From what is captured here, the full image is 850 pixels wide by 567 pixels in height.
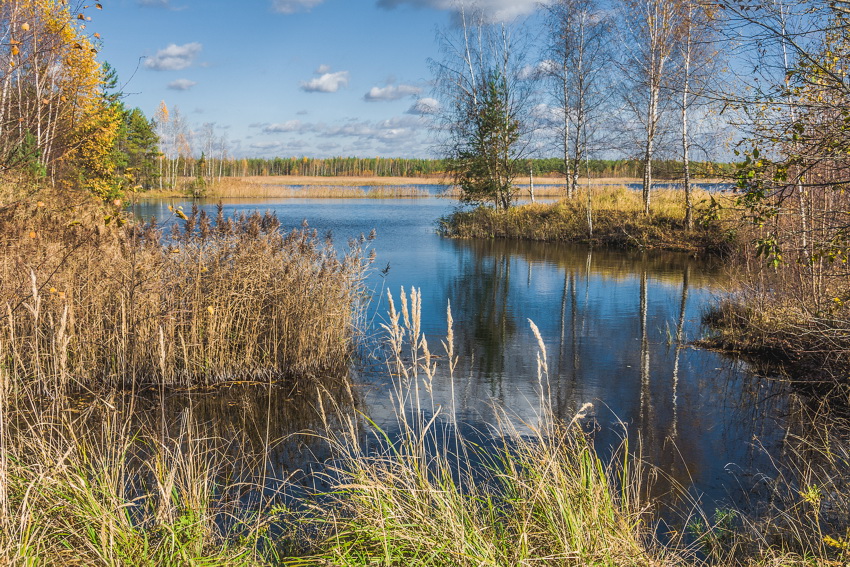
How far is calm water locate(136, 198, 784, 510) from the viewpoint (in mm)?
5875

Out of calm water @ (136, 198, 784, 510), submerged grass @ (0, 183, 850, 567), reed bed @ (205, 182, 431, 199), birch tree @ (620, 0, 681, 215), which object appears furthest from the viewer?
reed bed @ (205, 182, 431, 199)

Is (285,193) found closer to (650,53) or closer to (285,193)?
(285,193)

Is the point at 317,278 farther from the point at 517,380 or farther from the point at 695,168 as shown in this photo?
the point at 695,168

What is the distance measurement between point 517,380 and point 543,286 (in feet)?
22.8

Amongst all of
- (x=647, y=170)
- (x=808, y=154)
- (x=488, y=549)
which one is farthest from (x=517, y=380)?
(x=647, y=170)

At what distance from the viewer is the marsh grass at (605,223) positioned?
2084 cm

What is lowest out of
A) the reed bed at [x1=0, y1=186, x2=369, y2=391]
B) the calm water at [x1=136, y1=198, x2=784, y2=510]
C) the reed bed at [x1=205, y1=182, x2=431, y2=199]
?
the calm water at [x1=136, y1=198, x2=784, y2=510]

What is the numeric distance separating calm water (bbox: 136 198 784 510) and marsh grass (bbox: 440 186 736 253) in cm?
444

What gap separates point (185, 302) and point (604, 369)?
511cm

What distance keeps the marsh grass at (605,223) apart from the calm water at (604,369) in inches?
175

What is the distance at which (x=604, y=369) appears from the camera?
8.07 metres

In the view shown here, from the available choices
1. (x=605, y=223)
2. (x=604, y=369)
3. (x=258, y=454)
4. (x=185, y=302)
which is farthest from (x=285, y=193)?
(x=258, y=454)

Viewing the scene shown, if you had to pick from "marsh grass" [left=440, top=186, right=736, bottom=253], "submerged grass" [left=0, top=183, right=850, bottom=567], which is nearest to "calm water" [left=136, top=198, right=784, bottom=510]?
"submerged grass" [left=0, top=183, right=850, bottom=567]

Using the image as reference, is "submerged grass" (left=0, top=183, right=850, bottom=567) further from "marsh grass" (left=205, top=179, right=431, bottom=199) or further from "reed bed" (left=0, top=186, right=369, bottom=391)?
"marsh grass" (left=205, top=179, right=431, bottom=199)
